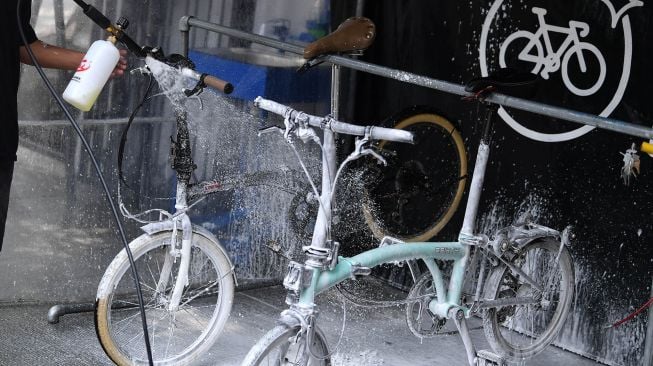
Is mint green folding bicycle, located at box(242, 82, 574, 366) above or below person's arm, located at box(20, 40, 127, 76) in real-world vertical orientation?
below

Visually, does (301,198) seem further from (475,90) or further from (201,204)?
(475,90)

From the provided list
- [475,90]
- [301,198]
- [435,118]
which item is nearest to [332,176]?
[475,90]

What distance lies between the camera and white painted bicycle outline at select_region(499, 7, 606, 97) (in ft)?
16.4

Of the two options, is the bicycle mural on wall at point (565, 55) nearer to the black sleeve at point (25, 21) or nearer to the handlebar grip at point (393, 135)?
the handlebar grip at point (393, 135)

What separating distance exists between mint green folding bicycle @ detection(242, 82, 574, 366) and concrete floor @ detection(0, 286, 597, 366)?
0.90 ft

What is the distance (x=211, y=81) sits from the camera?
3.99 metres

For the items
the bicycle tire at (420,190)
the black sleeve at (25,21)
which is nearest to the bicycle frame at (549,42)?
the bicycle tire at (420,190)

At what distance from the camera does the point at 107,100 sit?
514 centimetres

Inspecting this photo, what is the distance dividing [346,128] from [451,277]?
112cm

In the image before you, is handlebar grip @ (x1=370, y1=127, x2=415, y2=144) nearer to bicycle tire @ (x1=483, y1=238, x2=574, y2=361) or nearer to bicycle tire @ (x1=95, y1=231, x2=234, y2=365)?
bicycle tire @ (x1=95, y1=231, x2=234, y2=365)

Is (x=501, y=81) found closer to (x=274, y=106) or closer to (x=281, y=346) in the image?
(x=274, y=106)

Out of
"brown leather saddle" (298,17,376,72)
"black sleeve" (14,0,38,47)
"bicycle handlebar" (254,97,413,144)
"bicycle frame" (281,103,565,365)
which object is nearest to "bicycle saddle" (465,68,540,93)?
"bicycle frame" (281,103,565,365)

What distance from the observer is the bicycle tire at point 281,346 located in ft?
11.0

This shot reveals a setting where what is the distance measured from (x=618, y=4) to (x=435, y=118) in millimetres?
1156
